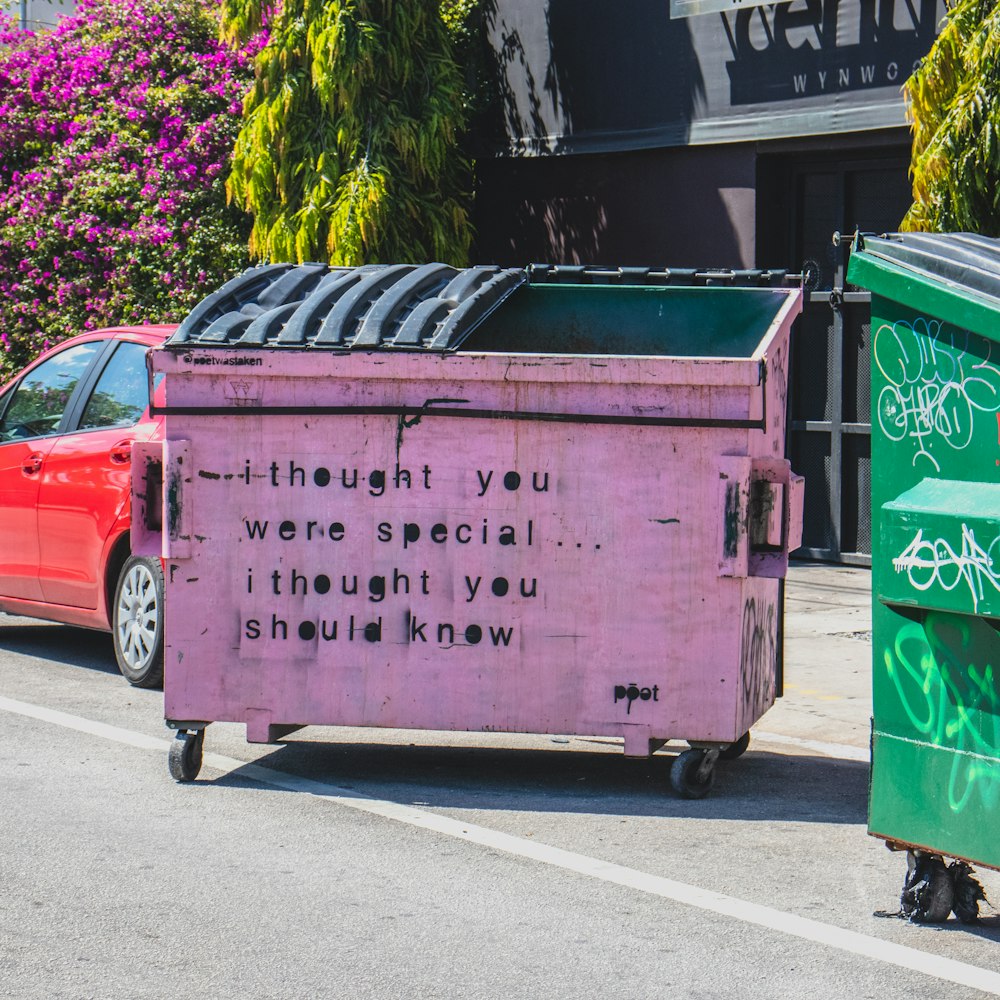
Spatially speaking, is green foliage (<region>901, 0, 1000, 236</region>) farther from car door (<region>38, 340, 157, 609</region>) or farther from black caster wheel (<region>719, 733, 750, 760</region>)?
car door (<region>38, 340, 157, 609</region>)

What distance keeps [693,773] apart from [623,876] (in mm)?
1102

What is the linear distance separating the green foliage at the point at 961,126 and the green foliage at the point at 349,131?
4840 mm

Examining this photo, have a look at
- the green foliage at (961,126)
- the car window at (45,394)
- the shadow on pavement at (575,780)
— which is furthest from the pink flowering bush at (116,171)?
the shadow on pavement at (575,780)

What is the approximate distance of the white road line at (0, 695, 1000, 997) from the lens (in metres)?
4.61

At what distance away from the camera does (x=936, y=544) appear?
4750 millimetres

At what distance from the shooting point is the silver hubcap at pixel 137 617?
8.41 meters

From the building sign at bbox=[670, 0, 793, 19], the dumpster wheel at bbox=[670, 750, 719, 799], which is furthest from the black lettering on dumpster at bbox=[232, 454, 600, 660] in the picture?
the building sign at bbox=[670, 0, 793, 19]

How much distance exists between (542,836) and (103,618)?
365cm

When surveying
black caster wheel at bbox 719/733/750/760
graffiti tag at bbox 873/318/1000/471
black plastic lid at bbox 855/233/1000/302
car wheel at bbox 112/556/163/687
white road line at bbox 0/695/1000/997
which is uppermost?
black plastic lid at bbox 855/233/1000/302

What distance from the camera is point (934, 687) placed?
486 cm

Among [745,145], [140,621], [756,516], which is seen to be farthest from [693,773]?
[745,145]

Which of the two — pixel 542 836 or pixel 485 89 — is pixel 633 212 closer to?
pixel 485 89

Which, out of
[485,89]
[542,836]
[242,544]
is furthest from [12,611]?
[485,89]

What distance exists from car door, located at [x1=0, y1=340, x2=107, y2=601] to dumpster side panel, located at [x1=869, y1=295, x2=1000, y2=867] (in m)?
5.38
